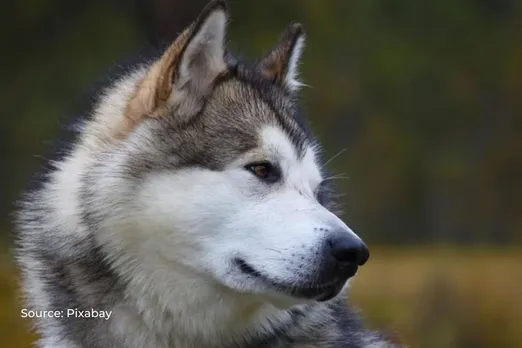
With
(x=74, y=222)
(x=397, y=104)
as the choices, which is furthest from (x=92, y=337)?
(x=397, y=104)

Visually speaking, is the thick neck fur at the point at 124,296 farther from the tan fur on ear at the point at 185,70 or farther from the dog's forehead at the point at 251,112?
the dog's forehead at the point at 251,112

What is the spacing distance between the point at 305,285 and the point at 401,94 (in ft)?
55.4

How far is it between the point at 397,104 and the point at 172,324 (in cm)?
1680

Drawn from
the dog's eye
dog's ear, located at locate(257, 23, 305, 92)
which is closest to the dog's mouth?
the dog's eye

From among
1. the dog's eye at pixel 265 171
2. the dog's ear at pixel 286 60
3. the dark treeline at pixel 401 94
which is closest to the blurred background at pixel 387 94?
the dark treeline at pixel 401 94

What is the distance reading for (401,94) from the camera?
20625 mm

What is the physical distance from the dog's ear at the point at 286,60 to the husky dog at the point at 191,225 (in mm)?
319

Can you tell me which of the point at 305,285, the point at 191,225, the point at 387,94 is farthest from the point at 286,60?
the point at 387,94

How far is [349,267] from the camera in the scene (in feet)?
13.4

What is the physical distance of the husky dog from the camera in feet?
13.3

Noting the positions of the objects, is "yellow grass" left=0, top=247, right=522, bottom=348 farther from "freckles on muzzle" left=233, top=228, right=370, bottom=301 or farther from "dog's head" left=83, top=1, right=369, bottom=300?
"freckles on muzzle" left=233, top=228, right=370, bottom=301

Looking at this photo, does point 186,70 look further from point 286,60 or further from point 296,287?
point 296,287

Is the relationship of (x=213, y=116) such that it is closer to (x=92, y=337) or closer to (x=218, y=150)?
(x=218, y=150)

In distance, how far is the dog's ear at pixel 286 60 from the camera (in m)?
4.86
